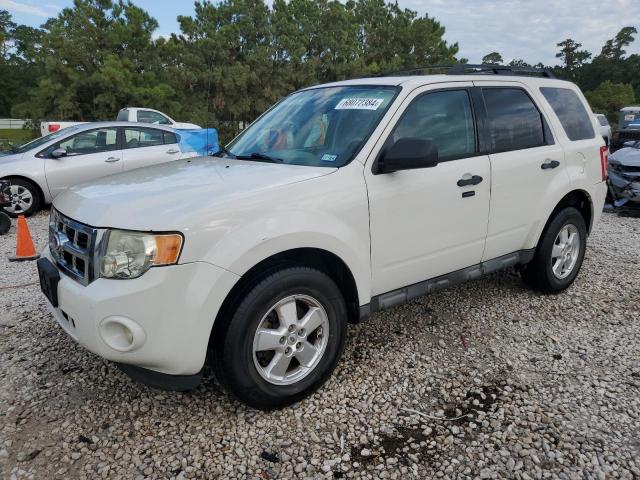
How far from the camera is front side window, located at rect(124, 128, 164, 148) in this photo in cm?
888

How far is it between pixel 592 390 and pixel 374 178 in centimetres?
187

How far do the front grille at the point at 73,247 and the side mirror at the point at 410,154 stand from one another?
167cm

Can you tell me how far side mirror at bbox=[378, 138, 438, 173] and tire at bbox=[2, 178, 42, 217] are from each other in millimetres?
7351

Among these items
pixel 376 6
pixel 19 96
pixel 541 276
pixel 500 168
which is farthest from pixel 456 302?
pixel 19 96

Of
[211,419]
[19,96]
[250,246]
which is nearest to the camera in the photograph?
[250,246]

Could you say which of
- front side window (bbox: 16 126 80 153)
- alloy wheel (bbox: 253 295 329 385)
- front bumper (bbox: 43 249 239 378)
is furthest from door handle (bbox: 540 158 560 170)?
front side window (bbox: 16 126 80 153)

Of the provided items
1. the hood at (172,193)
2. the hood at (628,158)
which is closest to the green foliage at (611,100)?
the hood at (628,158)

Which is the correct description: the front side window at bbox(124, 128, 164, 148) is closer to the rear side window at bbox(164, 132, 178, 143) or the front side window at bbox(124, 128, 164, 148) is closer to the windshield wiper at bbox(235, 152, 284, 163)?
the rear side window at bbox(164, 132, 178, 143)

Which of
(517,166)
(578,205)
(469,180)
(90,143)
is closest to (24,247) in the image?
(90,143)

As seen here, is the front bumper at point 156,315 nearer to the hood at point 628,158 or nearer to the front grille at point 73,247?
the front grille at point 73,247

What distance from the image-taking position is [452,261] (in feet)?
11.7

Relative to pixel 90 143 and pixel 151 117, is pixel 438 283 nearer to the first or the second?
pixel 90 143

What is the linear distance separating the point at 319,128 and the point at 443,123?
0.88 meters

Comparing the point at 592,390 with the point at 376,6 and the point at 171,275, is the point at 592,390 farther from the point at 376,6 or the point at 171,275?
the point at 376,6
